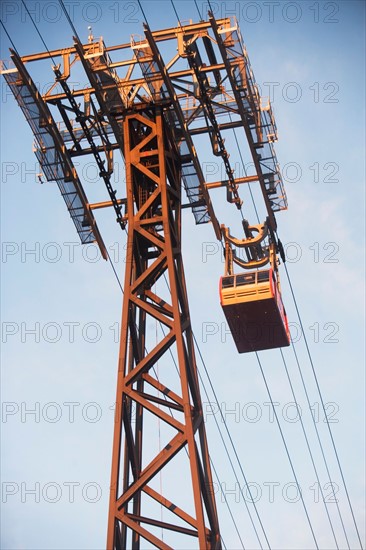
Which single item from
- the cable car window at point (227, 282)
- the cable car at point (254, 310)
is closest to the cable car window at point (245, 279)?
the cable car at point (254, 310)

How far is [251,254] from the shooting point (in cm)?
3055

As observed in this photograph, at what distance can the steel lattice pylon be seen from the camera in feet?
74.7

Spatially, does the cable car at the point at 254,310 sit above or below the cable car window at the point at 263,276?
below

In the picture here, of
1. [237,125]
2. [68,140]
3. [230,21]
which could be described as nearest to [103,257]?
[68,140]

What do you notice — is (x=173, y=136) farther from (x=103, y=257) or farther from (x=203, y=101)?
(x=103, y=257)

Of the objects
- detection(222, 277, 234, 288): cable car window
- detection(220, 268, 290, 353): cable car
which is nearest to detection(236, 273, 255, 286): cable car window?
detection(220, 268, 290, 353): cable car

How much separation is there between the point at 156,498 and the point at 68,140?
33.0 ft

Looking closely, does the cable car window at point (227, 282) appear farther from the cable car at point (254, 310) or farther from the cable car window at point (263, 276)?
the cable car window at point (263, 276)

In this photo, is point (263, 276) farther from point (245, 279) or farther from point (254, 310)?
point (254, 310)

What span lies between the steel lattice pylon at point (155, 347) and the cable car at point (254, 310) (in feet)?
7.25

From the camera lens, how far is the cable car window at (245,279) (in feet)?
92.9

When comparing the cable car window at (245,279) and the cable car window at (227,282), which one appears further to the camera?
the cable car window at (227,282)

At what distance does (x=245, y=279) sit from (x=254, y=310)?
859 mm

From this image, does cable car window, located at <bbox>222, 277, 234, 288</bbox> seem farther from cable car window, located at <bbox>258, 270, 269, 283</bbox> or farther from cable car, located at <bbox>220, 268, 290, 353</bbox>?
cable car window, located at <bbox>258, 270, 269, 283</bbox>
